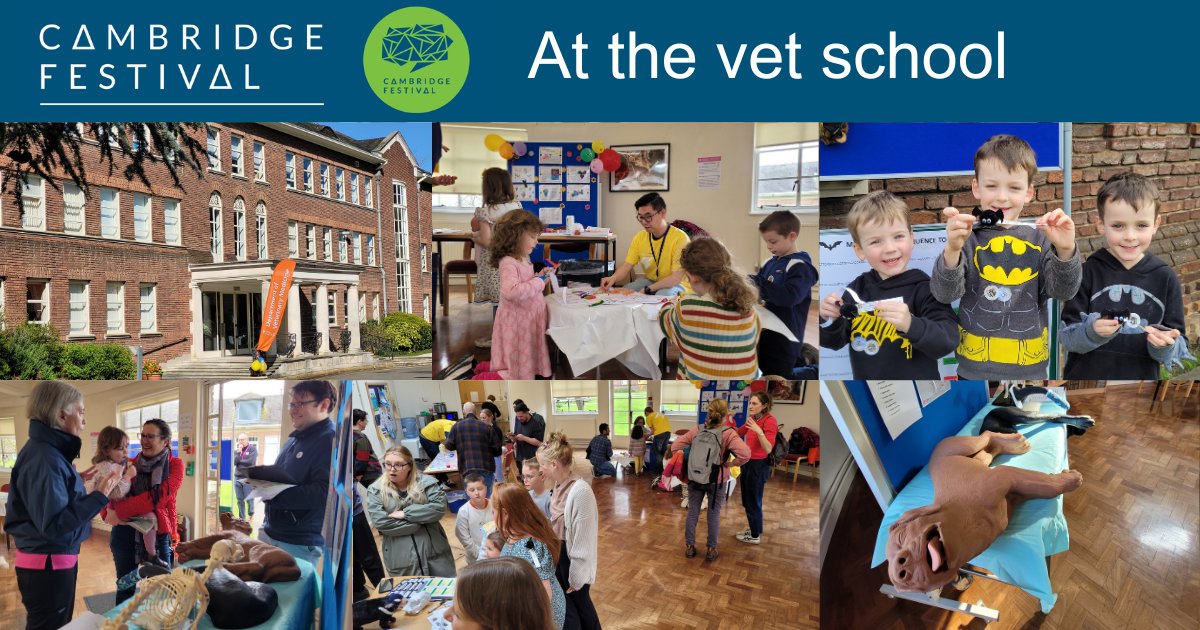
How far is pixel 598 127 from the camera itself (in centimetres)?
328

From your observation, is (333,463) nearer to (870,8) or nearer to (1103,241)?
(870,8)

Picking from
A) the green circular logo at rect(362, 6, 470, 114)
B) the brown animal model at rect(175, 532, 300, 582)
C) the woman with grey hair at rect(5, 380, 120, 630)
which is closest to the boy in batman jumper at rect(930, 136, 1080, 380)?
the green circular logo at rect(362, 6, 470, 114)

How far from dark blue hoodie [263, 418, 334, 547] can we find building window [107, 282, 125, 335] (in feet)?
3.38

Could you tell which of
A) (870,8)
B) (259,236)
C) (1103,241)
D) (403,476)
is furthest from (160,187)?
(1103,241)

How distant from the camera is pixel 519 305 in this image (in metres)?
3.27

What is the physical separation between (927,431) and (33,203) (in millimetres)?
4131

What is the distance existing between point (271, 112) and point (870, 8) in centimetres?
278

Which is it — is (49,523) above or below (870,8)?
below

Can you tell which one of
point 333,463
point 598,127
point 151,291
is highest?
point 598,127

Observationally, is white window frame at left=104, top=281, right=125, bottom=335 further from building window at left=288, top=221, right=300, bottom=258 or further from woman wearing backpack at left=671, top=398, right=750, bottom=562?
woman wearing backpack at left=671, top=398, right=750, bottom=562

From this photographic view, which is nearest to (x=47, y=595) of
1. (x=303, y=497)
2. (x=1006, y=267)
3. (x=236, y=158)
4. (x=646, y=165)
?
(x=303, y=497)

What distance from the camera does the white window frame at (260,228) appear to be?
3381 millimetres

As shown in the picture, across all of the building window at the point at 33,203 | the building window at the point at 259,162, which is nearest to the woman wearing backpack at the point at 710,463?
the building window at the point at 259,162

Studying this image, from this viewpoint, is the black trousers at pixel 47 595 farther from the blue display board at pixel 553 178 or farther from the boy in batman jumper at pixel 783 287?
the boy in batman jumper at pixel 783 287
